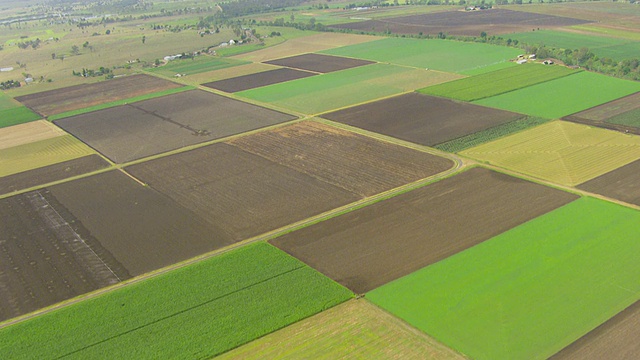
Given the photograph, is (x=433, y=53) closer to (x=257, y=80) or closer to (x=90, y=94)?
(x=257, y=80)

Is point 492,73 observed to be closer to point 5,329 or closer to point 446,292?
point 446,292

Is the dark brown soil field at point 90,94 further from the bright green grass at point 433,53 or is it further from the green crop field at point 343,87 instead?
the bright green grass at point 433,53

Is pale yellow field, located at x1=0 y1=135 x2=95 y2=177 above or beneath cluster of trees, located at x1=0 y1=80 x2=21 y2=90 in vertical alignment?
beneath

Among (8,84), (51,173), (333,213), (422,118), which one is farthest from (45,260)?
(8,84)

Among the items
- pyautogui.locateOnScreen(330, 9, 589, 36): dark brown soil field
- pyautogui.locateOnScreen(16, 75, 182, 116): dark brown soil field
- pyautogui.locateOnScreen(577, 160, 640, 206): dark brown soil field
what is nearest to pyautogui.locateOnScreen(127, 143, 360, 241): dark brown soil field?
pyautogui.locateOnScreen(577, 160, 640, 206): dark brown soil field

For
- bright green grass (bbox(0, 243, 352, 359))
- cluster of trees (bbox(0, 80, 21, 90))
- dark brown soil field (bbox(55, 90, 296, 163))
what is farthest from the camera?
cluster of trees (bbox(0, 80, 21, 90))

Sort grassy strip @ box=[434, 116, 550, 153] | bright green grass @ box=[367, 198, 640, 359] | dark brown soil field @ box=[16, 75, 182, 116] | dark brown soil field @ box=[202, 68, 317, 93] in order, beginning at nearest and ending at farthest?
bright green grass @ box=[367, 198, 640, 359] < grassy strip @ box=[434, 116, 550, 153] < dark brown soil field @ box=[16, 75, 182, 116] < dark brown soil field @ box=[202, 68, 317, 93]

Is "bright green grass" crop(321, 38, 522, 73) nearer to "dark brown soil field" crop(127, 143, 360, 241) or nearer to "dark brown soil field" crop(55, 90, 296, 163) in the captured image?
"dark brown soil field" crop(55, 90, 296, 163)

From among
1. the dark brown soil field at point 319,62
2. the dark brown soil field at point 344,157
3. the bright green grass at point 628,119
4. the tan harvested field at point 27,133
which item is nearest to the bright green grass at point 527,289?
the dark brown soil field at point 344,157
